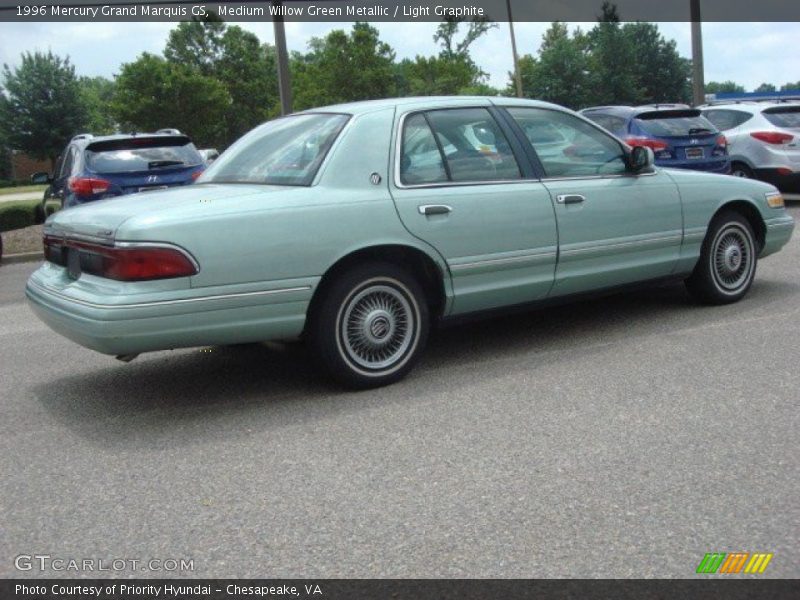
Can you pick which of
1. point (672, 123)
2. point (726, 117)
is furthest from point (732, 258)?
point (726, 117)

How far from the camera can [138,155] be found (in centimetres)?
1045

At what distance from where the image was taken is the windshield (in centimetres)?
531

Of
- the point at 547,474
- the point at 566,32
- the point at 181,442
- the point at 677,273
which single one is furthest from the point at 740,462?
the point at 566,32

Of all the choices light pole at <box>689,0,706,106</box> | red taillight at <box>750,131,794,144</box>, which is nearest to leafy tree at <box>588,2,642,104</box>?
light pole at <box>689,0,706,106</box>

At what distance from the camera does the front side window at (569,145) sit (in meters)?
6.01

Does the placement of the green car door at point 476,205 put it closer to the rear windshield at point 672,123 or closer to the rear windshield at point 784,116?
the rear windshield at point 672,123

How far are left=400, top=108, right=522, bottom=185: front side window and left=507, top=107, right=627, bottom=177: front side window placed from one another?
25cm

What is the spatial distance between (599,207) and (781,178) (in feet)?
29.5

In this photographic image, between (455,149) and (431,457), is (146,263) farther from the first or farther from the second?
(455,149)

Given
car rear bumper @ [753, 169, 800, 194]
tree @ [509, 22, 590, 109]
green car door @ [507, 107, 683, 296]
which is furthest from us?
tree @ [509, 22, 590, 109]

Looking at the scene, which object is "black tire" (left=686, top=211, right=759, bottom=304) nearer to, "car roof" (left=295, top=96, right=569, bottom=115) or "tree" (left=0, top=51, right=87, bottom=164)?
"car roof" (left=295, top=96, right=569, bottom=115)

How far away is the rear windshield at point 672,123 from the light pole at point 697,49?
923 cm

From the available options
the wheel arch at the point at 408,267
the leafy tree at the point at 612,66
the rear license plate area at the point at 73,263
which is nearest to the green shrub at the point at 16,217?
the rear license plate area at the point at 73,263

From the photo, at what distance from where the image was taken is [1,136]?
50.9 m
